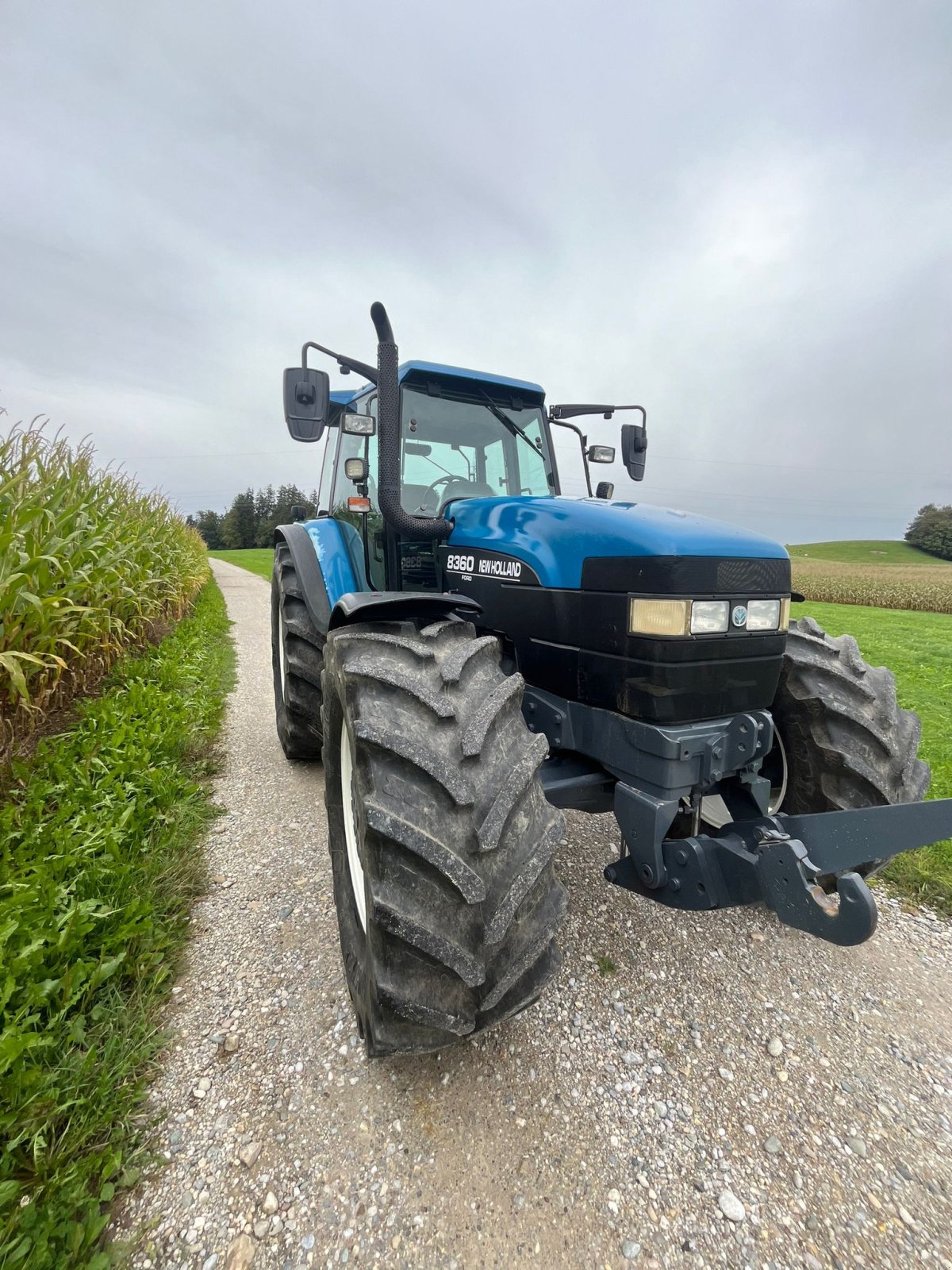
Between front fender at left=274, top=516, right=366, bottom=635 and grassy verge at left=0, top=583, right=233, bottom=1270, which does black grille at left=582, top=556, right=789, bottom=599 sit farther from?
grassy verge at left=0, top=583, right=233, bottom=1270

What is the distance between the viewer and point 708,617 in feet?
5.97

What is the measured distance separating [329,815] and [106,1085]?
2.84 ft

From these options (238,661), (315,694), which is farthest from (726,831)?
(238,661)

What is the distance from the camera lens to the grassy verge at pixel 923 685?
106 inches

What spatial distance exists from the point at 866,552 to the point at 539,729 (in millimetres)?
60911

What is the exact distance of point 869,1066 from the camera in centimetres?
173

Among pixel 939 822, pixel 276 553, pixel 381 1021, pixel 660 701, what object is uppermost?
pixel 276 553

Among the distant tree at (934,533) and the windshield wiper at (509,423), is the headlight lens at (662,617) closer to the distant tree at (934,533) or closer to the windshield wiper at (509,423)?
the windshield wiper at (509,423)

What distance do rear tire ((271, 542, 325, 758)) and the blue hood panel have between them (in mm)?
1208

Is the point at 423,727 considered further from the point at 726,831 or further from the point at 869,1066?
the point at 869,1066

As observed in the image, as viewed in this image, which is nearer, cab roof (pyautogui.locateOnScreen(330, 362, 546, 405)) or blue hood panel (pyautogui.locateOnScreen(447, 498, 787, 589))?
blue hood panel (pyautogui.locateOnScreen(447, 498, 787, 589))

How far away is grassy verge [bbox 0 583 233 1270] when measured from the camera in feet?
4.23

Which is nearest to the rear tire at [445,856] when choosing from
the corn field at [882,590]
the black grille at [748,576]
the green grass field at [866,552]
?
the black grille at [748,576]

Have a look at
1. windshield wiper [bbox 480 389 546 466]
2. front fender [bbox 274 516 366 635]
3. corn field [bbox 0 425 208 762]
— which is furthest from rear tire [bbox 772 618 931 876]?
corn field [bbox 0 425 208 762]
